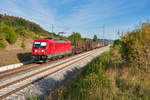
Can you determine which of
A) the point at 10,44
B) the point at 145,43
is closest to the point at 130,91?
the point at 145,43

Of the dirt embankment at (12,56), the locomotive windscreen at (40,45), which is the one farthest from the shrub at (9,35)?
the locomotive windscreen at (40,45)

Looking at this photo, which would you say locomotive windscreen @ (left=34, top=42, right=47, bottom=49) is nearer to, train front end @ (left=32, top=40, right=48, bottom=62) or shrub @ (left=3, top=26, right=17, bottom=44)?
train front end @ (left=32, top=40, right=48, bottom=62)

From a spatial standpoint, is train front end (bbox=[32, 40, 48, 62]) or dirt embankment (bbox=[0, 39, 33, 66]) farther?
train front end (bbox=[32, 40, 48, 62])

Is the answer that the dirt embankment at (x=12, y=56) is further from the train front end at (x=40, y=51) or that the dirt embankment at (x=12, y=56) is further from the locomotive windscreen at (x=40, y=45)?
the locomotive windscreen at (x=40, y=45)

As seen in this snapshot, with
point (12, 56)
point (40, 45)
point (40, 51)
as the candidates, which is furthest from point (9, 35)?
point (40, 51)

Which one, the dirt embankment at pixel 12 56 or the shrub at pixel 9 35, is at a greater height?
the shrub at pixel 9 35

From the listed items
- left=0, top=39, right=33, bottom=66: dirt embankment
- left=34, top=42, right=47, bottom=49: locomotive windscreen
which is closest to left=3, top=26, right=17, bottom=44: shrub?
left=0, top=39, right=33, bottom=66: dirt embankment

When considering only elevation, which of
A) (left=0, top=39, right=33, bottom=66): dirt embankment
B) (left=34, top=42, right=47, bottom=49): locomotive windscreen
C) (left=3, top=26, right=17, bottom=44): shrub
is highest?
(left=3, top=26, right=17, bottom=44): shrub

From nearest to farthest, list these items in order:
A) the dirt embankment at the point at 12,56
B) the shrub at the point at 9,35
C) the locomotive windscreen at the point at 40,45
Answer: the dirt embankment at the point at 12,56
the locomotive windscreen at the point at 40,45
the shrub at the point at 9,35

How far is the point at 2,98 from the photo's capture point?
5.16 meters

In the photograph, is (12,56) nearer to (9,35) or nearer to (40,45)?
(40,45)

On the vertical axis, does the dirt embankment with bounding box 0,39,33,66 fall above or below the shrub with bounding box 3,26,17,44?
below

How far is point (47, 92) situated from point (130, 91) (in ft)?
13.9

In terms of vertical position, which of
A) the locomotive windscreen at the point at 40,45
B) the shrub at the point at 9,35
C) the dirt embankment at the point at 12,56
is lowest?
the dirt embankment at the point at 12,56
